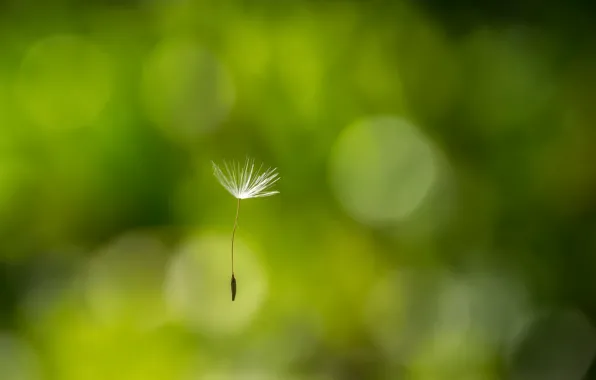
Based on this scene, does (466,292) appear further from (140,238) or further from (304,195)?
(140,238)

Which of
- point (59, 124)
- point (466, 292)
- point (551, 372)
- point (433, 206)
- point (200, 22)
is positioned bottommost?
point (551, 372)

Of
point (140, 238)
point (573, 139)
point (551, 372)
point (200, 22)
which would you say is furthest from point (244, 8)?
point (551, 372)

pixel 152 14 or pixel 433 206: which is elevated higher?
pixel 152 14
